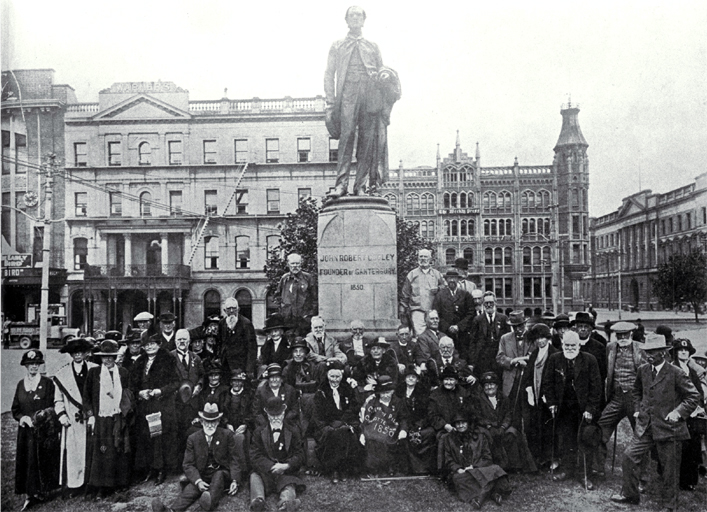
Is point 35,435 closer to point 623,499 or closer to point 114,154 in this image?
point 623,499

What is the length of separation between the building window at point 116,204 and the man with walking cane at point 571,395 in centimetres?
3059

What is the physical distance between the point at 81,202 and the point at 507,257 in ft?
133

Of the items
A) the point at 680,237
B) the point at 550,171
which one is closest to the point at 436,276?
the point at 680,237

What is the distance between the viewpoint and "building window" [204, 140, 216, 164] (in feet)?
114

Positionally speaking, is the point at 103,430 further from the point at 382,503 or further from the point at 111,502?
the point at 382,503

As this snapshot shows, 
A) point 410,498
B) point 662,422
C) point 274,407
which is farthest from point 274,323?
point 662,422

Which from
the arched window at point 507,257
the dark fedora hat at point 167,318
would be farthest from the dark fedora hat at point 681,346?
the arched window at point 507,257

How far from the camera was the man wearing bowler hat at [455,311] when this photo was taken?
25.8 ft

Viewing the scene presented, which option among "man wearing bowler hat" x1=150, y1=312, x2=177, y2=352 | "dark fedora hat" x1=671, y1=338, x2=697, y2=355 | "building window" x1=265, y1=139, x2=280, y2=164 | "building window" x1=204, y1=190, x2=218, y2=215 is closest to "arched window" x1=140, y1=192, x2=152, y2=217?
"building window" x1=204, y1=190, x2=218, y2=215

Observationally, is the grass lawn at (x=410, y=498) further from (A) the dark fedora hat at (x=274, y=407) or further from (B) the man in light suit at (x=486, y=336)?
(B) the man in light suit at (x=486, y=336)

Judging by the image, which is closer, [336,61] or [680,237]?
[336,61]

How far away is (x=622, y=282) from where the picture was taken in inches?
555

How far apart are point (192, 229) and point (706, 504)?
1190 inches

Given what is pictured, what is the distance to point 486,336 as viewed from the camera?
7.57 m
